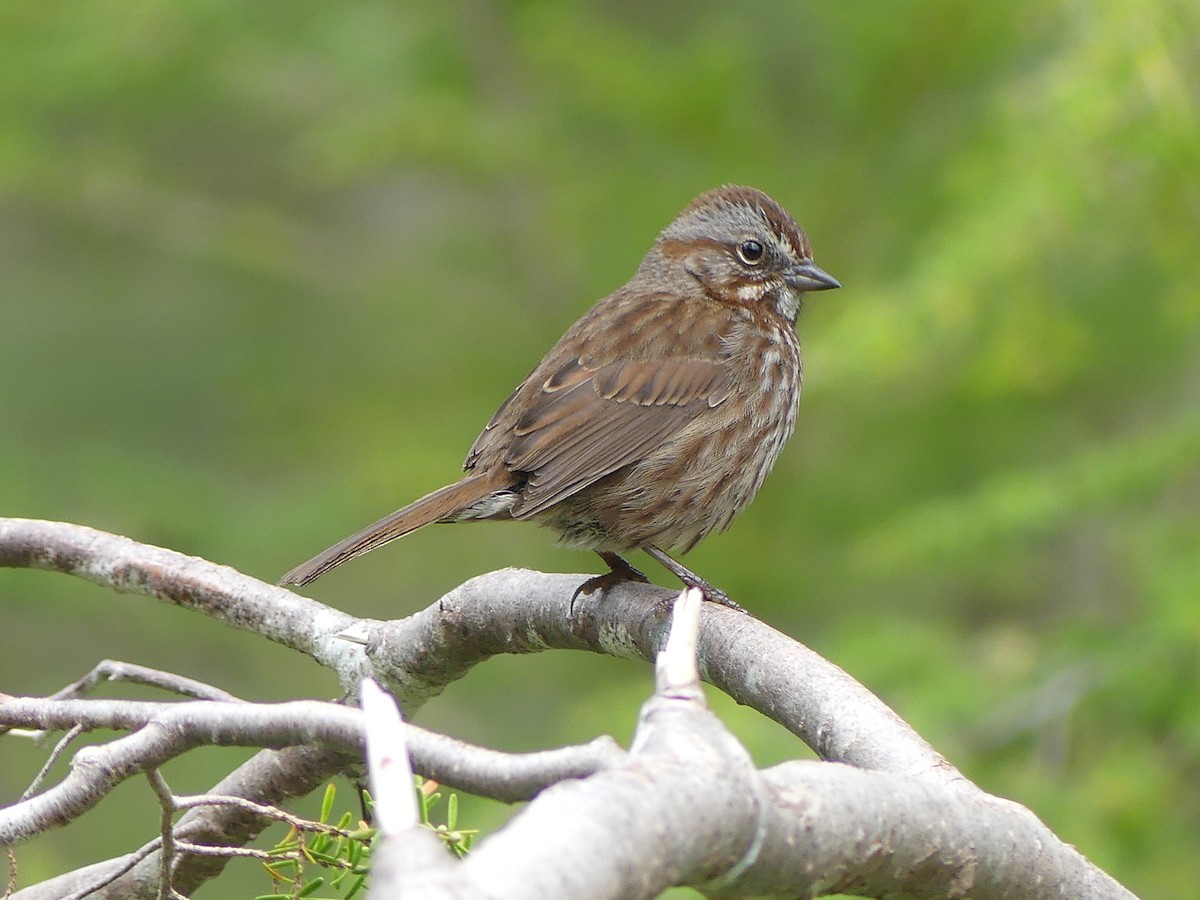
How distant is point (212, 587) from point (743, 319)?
2.00m

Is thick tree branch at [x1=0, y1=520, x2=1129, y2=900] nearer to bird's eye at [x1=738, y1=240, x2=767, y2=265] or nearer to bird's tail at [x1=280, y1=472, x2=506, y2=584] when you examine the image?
bird's tail at [x1=280, y1=472, x2=506, y2=584]

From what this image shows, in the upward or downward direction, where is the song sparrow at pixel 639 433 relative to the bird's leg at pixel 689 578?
upward

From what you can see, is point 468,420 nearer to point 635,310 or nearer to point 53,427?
point 53,427

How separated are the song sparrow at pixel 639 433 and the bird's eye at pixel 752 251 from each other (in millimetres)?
155

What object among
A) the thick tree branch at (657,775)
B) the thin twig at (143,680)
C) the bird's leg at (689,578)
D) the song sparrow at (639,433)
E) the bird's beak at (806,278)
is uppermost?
the bird's beak at (806,278)

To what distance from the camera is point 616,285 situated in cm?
777

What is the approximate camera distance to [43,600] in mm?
7977

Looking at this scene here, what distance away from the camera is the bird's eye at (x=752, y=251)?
488 centimetres

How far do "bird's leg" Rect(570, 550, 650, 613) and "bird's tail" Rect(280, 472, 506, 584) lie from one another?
360mm

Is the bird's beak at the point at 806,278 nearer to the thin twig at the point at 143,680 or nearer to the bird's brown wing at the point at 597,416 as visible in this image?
the bird's brown wing at the point at 597,416

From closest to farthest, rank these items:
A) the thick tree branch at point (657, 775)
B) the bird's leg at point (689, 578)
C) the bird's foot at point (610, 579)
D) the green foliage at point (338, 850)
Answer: the thick tree branch at point (657, 775) → the green foliage at point (338, 850) → the bird's foot at point (610, 579) → the bird's leg at point (689, 578)

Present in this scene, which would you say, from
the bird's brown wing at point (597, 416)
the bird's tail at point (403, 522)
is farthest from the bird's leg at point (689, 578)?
the bird's tail at point (403, 522)

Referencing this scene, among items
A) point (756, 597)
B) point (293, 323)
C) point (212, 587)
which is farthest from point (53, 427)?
point (212, 587)

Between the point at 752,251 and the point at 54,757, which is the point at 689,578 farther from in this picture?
the point at 54,757
